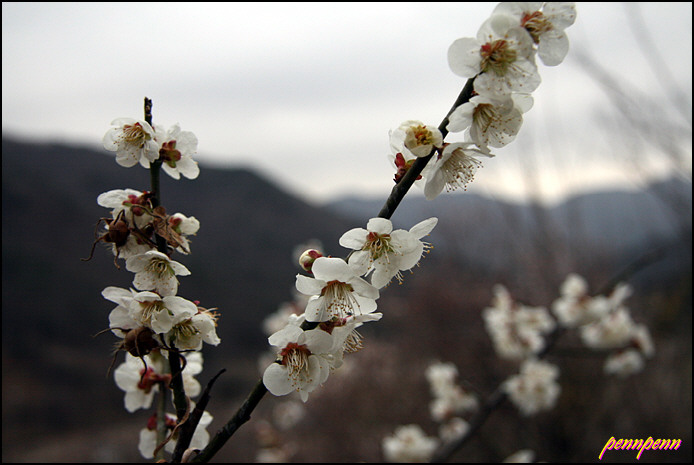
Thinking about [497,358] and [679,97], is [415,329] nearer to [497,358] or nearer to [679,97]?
[497,358]

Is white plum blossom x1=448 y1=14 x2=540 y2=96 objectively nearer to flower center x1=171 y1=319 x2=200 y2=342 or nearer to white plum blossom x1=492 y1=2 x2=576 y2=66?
white plum blossom x1=492 y1=2 x2=576 y2=66

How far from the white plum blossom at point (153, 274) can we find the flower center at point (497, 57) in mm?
602

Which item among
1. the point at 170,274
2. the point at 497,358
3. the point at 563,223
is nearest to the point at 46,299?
the point at 497,358

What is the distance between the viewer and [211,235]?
1509 cm

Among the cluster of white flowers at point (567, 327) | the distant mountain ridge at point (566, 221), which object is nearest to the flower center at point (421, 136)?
the cluster of white flowers at point (567, 327)

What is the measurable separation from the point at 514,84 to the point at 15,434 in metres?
9.49

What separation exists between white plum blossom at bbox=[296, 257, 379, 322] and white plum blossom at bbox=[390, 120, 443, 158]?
216 millimetres

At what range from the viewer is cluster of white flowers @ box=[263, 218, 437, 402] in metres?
0.78

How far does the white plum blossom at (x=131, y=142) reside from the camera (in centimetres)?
90

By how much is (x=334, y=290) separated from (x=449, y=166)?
0.99ft

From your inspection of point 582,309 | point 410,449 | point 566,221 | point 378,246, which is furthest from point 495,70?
point 566,221

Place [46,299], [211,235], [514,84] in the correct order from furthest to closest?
[211,235]
[46,299]
[514,84]

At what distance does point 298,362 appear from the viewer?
31.2 inches

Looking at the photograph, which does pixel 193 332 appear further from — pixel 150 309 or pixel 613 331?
pixel 613 331
